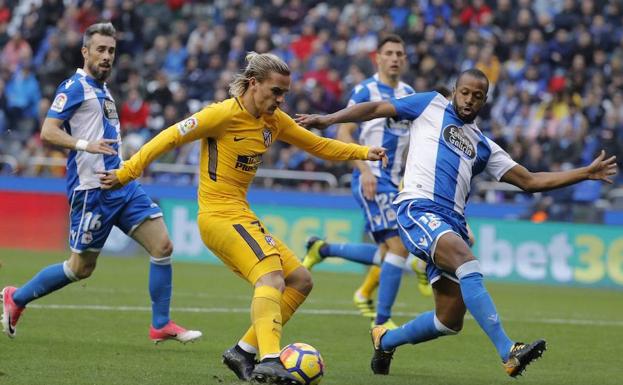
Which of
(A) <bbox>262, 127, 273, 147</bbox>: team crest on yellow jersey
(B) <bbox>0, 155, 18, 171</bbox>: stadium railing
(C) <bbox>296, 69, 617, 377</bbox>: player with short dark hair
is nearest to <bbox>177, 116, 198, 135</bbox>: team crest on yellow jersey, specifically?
(A) <bbox>262, 127, 273, 147</bbox>: team crest on yellow jersey

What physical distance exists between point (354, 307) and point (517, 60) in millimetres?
9681

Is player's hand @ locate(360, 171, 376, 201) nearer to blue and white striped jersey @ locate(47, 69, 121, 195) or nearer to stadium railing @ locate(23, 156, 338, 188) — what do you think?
blue and white striped jersey @ locate(47, 69, 121, 195)

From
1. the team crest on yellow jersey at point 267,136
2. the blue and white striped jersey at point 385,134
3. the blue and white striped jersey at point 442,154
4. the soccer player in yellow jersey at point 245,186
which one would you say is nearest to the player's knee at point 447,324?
the blue and white striped jersey at point 442,154

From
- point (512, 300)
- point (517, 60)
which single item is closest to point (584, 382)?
point (512, 300)

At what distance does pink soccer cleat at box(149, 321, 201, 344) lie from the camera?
9539 millimetres

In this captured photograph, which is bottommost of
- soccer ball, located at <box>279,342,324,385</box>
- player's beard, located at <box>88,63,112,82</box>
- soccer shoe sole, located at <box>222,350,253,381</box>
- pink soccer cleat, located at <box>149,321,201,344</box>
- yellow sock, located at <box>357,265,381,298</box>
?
pink soccer cleat, located at <box>149,321,201,344</box>

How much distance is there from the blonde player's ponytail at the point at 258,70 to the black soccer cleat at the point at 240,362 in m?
1.79

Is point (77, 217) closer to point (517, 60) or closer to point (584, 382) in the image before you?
point (584, 382)

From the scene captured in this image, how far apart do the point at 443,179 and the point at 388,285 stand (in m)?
2.90

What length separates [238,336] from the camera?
34.8 feet

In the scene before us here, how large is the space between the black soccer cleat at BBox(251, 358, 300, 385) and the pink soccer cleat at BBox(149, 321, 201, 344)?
7.71 feet

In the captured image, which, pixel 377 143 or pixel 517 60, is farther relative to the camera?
pixel 517 60

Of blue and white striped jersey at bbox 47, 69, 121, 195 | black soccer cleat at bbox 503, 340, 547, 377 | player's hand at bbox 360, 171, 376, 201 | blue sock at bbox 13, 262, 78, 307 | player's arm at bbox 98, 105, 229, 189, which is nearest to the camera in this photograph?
black soccer cleat at bbox 503, 340, 547, 377

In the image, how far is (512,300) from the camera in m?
15.4
